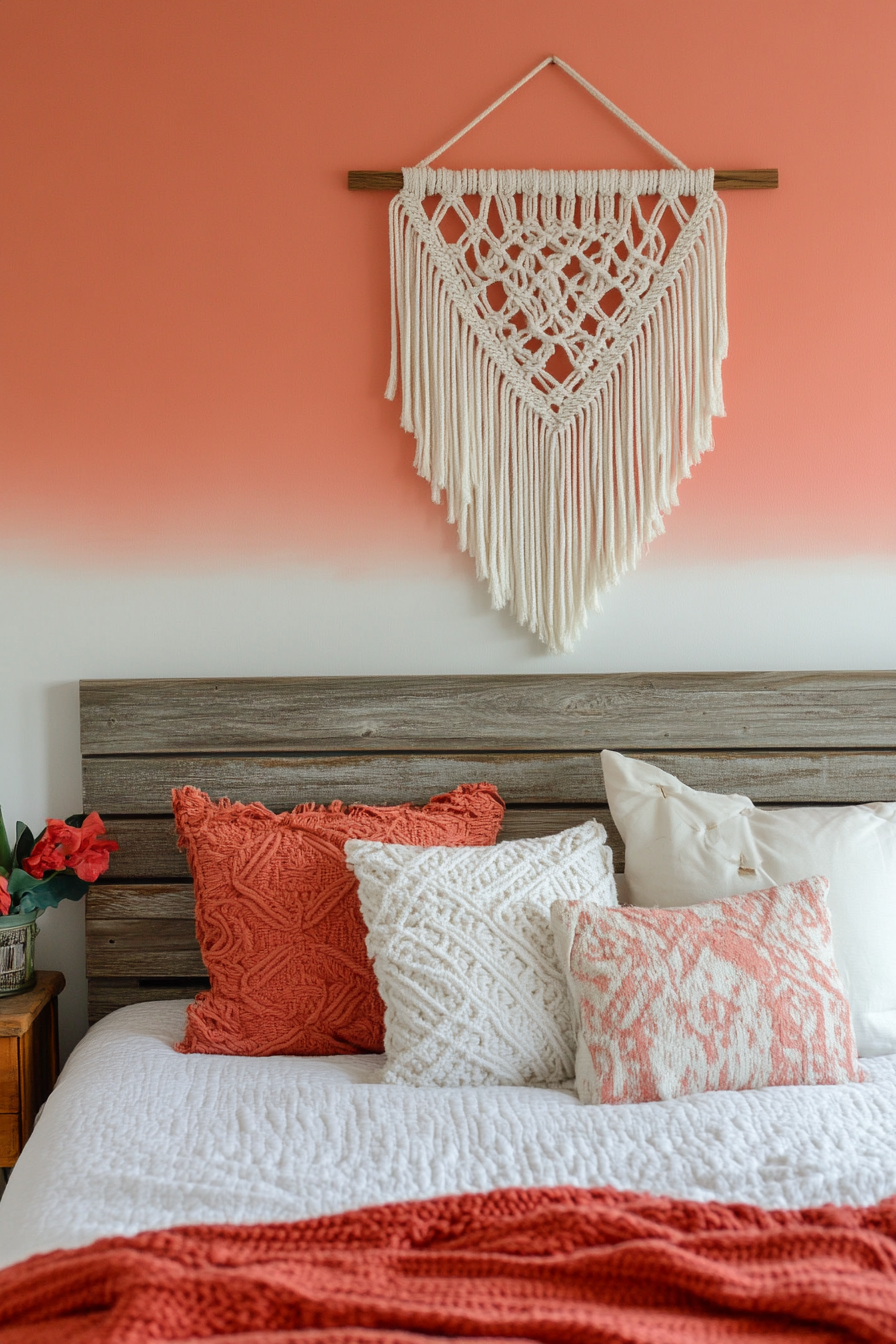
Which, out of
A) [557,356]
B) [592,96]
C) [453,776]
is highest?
[592,96]

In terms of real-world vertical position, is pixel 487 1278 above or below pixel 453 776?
below

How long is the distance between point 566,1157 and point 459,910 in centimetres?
39

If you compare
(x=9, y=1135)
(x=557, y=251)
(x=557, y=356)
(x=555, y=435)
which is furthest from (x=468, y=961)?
(x=557, y=251)

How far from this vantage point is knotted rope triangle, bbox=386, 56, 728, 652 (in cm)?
183

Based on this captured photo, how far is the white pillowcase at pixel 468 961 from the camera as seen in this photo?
136 centimetres

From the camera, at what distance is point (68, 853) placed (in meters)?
1.67

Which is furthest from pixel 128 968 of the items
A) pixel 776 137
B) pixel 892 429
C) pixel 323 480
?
pixel 776 137

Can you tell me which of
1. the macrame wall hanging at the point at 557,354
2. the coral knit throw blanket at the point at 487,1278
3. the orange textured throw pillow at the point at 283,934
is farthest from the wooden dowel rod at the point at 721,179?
the coral knit throw blanket at the point at 487,1278

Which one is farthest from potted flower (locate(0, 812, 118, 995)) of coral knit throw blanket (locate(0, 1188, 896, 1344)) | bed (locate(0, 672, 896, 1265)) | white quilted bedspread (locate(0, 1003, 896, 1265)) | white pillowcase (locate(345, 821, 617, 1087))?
coral knit throw blanket (locate(0, 1188, 896, 1344))

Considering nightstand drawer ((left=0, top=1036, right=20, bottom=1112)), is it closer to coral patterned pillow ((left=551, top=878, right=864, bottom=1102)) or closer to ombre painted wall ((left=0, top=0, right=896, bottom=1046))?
ombre painted wall ((left=0, top=0, right=896, bottom=1046))

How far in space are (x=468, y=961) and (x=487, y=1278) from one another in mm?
508

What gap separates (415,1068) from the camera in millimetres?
1354

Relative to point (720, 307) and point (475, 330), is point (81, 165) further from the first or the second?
point (720, 307)

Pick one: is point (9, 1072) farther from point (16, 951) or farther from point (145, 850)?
point (145, 850)
